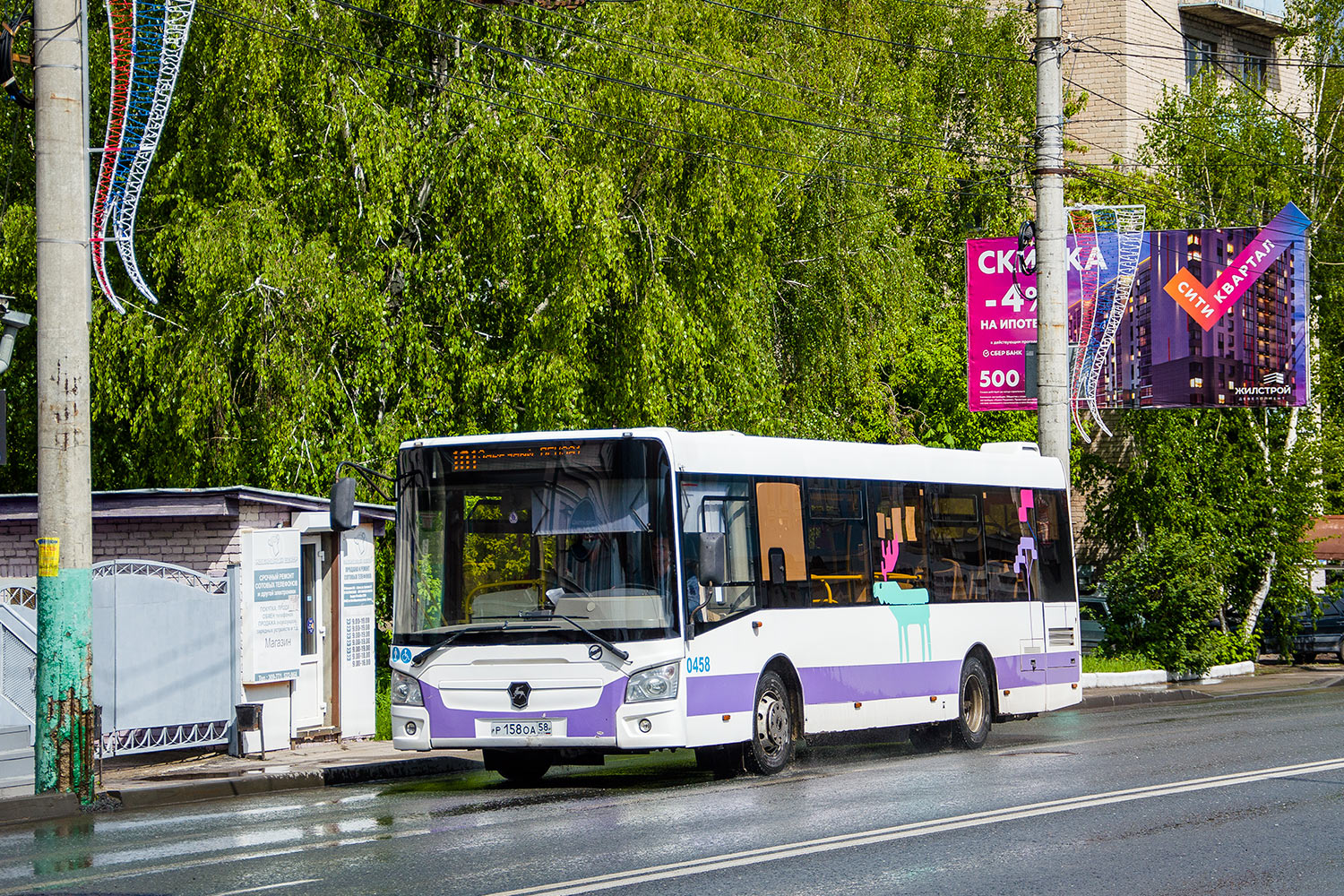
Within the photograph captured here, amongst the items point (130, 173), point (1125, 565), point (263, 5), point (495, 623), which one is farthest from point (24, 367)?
point (1125, 565)

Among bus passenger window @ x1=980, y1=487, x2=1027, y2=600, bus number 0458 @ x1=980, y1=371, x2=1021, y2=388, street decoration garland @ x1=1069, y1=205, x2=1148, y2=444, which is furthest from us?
street decoration garland @ x1=1069, y1=205, x2=1148, y2=444

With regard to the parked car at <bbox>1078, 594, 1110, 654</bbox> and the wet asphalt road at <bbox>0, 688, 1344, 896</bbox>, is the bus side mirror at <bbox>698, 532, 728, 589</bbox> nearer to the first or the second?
the wet asphalt road at <bbox>0, 688, 1344, 896</bbox>

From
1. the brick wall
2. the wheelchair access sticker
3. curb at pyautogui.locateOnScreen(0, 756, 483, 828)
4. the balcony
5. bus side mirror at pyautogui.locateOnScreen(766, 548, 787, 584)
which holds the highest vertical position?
the balcony

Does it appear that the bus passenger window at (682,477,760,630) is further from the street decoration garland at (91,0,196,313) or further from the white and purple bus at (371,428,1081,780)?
the street decoration garland at (91,0,196,313)

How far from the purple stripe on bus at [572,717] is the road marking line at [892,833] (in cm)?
314

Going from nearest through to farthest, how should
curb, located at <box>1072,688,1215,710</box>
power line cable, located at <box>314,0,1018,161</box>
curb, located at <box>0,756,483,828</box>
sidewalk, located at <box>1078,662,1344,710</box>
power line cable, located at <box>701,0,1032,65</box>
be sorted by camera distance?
1. curb, located at <box>0,756,483,828</box>
2. power line cable, located at <box>314,0,1018,161</box>
3. curb, located at <box>1072,688,1215,710</box>
4. sidewalk, located at <box>1078,662,1344,710</box>
5. power line cable, located at <box>701,0,1032,65</box>

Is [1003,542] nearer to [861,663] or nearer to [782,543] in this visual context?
[861,663]

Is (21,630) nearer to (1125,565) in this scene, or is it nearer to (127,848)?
(127,848)

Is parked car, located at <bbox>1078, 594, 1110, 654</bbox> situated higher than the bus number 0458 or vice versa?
the bus number 0458

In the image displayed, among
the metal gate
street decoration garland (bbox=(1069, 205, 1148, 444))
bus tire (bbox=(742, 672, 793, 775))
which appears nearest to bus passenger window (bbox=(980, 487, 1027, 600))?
bus tire (bbox=(742, 672, 793, 775))

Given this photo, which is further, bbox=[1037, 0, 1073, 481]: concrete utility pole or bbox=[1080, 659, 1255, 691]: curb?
bbox=[1080, 659, 1255, 691]: curb

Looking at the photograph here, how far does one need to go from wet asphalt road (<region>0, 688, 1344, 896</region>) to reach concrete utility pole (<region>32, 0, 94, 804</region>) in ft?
3.63

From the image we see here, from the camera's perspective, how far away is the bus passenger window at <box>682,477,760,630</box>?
13.8 m

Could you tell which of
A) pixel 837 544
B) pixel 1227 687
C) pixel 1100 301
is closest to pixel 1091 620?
pixel 1227 687
